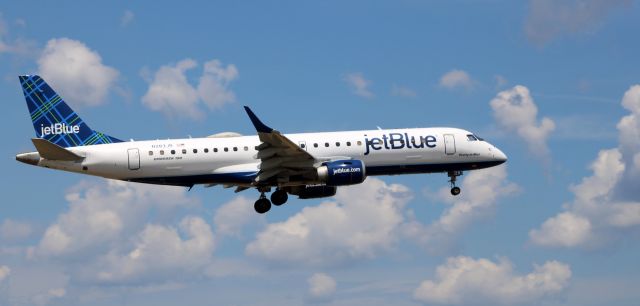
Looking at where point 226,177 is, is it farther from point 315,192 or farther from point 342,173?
point 315,192

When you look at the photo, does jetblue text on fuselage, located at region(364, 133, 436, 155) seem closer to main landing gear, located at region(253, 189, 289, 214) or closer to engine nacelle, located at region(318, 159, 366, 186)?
engine nacelle, located at region(318, 159, 366, 186)

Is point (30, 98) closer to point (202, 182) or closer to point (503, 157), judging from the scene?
point (202, 182)

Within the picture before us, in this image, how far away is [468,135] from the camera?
78188 mm

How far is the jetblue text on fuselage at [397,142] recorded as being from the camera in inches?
2931

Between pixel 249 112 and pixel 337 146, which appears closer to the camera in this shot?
pixel 249 112

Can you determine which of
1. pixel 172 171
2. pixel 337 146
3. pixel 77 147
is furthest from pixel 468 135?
pixel 77 147

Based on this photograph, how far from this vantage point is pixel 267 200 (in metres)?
76.6

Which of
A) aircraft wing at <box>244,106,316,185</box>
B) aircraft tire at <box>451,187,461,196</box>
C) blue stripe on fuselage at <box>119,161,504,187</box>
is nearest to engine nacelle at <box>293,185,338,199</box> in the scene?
aircraft wing at <box>244,106,316,185</box>

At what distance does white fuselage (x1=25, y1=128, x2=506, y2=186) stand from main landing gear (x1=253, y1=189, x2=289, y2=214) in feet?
8.16

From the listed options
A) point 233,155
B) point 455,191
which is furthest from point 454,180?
point 233,155

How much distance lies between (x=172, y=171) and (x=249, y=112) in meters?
8.86

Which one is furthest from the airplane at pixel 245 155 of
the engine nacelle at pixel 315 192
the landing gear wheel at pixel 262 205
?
the engine nacelle at pixel 315 192

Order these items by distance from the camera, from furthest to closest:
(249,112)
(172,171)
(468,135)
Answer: (468,135) → (172,171) → (249,112)

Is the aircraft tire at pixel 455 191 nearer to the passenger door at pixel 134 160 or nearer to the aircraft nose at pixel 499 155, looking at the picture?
the aircraft nose at pixel 499 155
